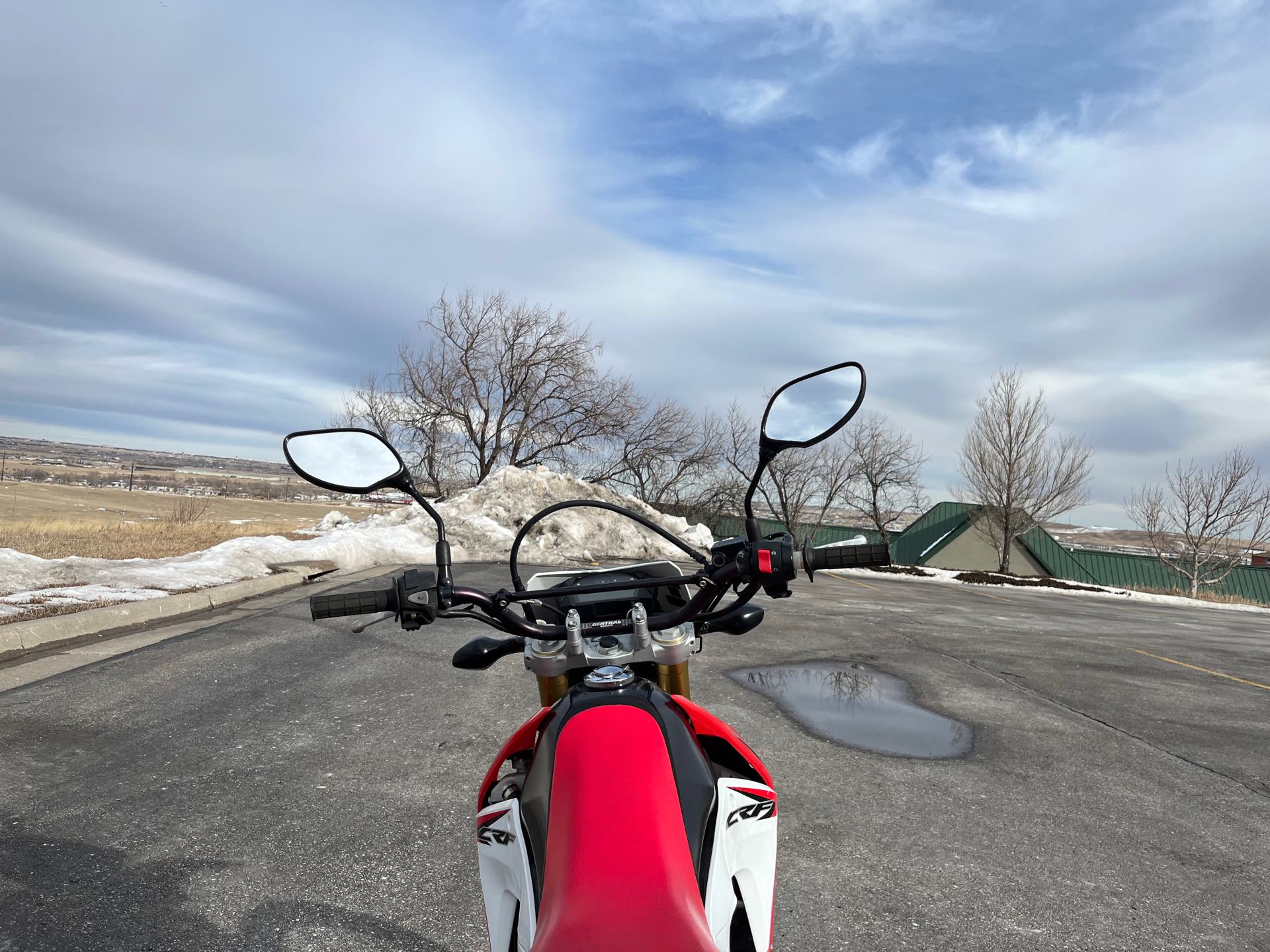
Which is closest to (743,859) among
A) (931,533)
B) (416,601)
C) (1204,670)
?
(416,601)

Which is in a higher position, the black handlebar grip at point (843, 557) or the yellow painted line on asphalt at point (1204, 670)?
the black handlebar grip at point (843, 557)

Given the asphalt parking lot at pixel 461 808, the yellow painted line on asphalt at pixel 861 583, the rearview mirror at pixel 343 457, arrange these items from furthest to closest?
the yellow painted line on asphalt at pixel 861 583
the asphalt parking lot at pixel 461 808
the rearview mirror at pixel 343 457

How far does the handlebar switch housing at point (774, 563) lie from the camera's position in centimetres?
180

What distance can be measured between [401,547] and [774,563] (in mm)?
19784

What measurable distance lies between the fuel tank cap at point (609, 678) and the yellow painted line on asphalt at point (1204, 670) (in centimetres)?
886

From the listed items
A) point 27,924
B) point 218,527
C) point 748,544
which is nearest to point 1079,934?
point 748,544

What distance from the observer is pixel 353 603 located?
7.13ft

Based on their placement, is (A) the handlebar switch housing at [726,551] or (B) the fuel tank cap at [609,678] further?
(A) the handlebar switch housing at [726,551]

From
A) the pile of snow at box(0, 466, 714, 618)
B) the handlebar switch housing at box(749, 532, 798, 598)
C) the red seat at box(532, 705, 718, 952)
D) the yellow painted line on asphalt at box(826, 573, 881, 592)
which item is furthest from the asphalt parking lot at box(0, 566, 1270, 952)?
the yellow painted line on asphalt at box(826, 573, 881, 592)

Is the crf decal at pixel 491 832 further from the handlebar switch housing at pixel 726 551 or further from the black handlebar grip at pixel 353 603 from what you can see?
the handlebar switch housing at pixel 726 551

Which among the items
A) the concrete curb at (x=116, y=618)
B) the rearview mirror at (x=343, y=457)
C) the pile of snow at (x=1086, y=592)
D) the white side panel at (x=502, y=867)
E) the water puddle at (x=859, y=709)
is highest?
the rearview mirror at (x=343, y=457)

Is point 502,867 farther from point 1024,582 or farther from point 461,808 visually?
point 1024,582

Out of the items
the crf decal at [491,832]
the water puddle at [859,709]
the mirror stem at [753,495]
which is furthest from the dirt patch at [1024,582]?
the crf decal at [491,832]

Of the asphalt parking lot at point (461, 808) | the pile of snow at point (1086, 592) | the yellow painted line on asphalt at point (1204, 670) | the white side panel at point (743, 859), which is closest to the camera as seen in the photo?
the white side panel at point (743, 859)
